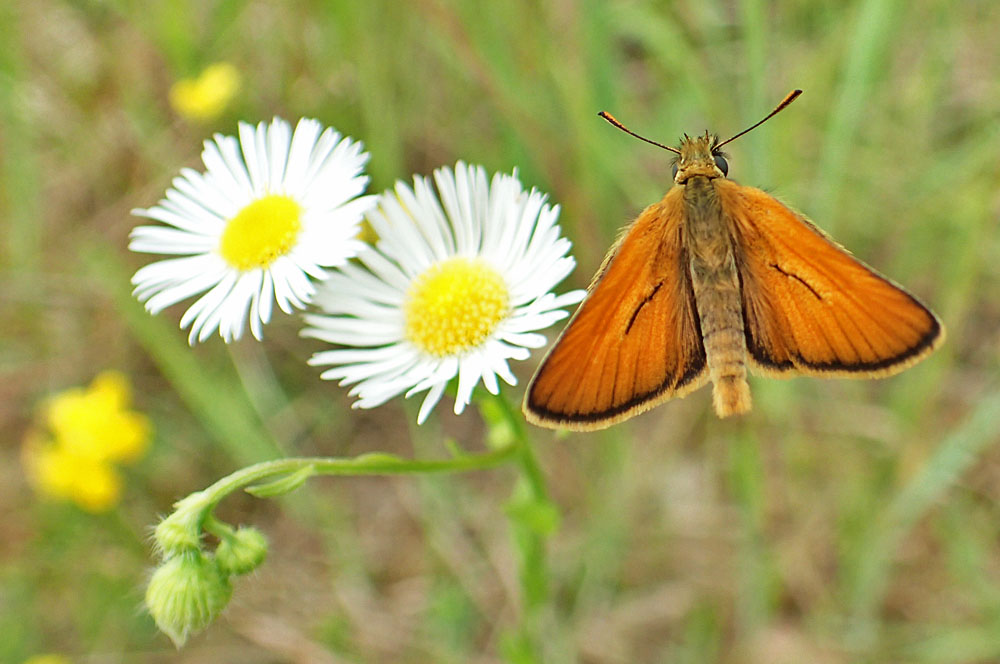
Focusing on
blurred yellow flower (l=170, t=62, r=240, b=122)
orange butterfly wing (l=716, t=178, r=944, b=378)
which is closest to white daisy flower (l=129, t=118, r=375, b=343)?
orange butterfly wing (l=716, t=178, r=944, b=378)

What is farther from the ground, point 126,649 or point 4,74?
point 4,74

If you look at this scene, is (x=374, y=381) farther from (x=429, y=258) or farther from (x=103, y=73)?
(x=103, y=73)

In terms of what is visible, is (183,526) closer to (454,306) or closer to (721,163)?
(454,306)

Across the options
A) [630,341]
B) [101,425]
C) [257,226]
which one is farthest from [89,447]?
[630,341]

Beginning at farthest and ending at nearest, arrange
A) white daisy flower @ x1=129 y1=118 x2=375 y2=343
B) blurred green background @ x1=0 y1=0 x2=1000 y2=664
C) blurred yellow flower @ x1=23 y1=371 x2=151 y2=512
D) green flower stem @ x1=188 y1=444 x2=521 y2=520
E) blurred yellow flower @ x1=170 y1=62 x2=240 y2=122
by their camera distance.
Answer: blurred yellow flower @ x1=170 y1=62 x2=240 y2=122, blurred yellow flower @ x1=23 y1=371 x2=151 y2=512, blurred green background @ x1=0 y1=0 x2=1000 y2=664, white daisy flower @ x1=129 y1=118 x2=375 y2=343, green flower stem @ x1=188 y1=444 x2=521 y2=520

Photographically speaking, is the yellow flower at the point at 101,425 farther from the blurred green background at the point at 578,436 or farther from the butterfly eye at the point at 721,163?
the butterfly eye at the point at 721,163

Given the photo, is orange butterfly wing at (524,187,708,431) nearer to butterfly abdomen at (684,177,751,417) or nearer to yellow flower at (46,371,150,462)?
butterfly abdomen at (684,177,751,417)

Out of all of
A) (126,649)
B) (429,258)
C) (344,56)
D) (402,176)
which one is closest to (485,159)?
(402,176)
